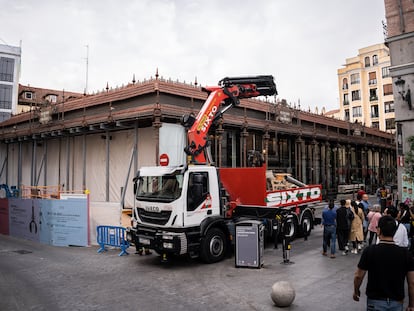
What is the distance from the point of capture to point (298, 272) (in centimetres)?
894

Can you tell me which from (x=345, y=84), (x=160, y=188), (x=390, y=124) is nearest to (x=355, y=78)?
(x=345, y=84)

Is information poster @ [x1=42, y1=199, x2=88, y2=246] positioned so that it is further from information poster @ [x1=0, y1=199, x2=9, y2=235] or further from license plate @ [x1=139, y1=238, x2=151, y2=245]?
information poster @ [x1=0, y1=199, x2=9, y2=235]

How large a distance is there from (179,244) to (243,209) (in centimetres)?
328

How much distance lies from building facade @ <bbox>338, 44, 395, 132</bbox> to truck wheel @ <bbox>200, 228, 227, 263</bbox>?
4987cm

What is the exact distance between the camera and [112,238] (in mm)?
12312

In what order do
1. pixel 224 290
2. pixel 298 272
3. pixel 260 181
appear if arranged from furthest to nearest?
1. pixel 260 181
2. pixel 298 272
3. pixel 224 290

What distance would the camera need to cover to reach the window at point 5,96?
148 ft

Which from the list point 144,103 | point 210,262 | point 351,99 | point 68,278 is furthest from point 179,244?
point 351,99

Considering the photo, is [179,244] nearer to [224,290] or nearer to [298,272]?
[224,290]

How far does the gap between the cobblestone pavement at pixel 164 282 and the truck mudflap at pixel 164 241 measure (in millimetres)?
627

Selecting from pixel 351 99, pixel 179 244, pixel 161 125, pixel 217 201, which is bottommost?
pixel 179 244

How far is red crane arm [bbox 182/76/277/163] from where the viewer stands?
36.8 feet

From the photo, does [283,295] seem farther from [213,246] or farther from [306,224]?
[306,224]

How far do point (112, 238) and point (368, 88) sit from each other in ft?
184
